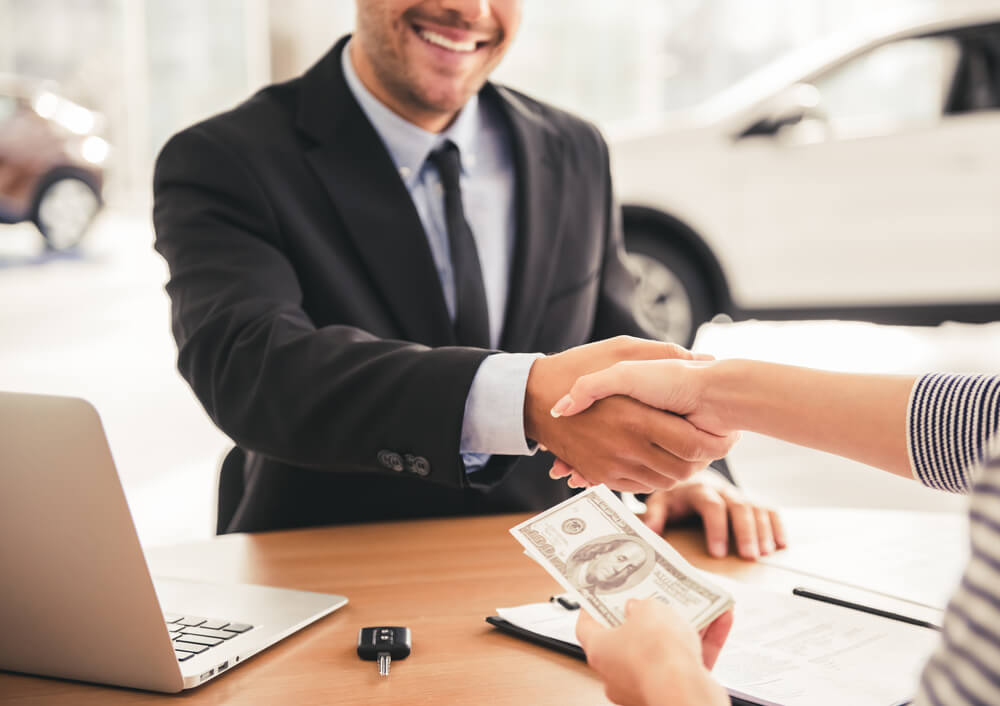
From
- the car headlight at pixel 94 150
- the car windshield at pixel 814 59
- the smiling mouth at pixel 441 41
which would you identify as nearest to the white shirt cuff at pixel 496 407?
the smiling mouth at pixel 441 41

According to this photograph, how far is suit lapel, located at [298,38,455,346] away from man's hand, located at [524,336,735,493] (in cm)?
36

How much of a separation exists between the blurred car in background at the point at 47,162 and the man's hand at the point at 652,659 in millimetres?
9306

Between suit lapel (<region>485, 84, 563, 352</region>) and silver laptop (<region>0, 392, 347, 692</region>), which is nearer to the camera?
silver laptop (<region>0, 392, 347, 692</region>)

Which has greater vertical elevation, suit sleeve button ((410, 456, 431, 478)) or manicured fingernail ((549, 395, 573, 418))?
manicured fingernail ((549, 395, 573, 418))

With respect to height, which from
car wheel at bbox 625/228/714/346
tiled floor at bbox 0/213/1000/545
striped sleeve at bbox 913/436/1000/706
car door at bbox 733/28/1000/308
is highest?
striped sleeve at bbox 913/436/1000/706

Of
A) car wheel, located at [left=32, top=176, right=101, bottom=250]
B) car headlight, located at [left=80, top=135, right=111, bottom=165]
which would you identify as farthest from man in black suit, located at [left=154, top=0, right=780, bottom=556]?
car headlight, located at [left=80, top=135, right=111, bottom=165]

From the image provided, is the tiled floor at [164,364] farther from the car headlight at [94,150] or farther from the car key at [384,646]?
the car headlight at [94,150]

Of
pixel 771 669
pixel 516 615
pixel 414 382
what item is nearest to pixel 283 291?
pixel 414 382

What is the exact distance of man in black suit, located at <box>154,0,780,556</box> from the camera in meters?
1.23

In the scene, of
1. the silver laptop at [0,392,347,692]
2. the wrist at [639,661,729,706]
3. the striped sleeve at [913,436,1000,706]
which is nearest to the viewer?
the striped sleeve at [913,436,1000,706]

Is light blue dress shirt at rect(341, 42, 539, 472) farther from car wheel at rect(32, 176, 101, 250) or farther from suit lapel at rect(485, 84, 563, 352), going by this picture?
car wheel at rect(32, 176, 101, 250)

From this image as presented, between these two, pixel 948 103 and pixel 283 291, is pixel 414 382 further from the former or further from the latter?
pixel 948 103

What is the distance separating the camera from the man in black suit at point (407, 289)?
123 cm

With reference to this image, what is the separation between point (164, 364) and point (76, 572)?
17.5 feet
